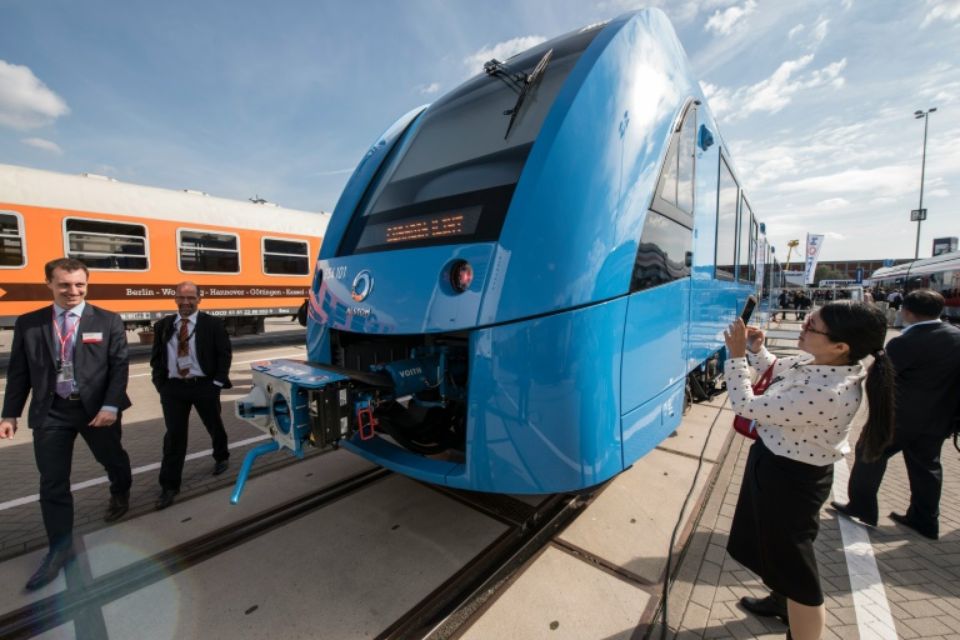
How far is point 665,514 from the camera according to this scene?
3055mm

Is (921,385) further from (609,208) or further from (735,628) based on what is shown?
(609,208)

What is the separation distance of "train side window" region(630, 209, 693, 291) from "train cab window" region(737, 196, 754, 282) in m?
2.88

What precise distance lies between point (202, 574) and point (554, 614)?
195 cm

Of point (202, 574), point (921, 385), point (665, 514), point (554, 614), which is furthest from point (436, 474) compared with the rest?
point (921, 385)

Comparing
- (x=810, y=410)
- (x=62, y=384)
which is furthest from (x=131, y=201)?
(x=810, y=410)

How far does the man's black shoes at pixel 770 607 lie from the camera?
218 cm

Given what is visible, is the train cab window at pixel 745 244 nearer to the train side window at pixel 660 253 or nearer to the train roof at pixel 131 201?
the train side window at pixel 660 253

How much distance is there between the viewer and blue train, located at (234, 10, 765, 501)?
78.1 inches

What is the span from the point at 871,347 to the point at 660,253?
1.04 metres

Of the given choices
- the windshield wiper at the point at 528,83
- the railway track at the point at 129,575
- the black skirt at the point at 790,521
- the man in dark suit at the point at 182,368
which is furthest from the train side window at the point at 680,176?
the man in dark suit at the point at 182,368

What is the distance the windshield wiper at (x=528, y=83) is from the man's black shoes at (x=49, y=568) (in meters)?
3.52

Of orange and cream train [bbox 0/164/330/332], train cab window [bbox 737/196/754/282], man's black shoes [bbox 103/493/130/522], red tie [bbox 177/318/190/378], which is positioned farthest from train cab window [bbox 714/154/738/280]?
orange and cream train [bbox 0/164/330/332]

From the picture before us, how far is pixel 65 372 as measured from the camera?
2.76 m

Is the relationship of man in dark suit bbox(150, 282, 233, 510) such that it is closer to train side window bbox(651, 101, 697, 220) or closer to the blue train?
the blue train
